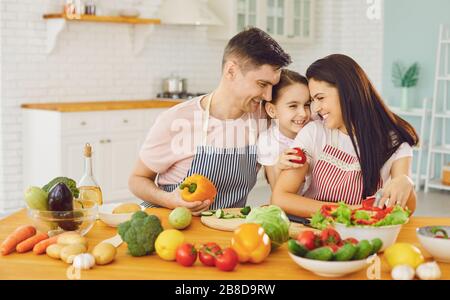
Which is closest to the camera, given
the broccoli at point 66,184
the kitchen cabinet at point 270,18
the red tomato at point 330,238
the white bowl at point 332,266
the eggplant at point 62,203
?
the white bowl at point 332,266

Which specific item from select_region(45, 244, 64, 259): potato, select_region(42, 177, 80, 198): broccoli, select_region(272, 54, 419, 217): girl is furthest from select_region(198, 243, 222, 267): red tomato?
select_region(272, 54, 419, 217): girl

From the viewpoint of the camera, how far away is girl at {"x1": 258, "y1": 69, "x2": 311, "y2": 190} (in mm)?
2932

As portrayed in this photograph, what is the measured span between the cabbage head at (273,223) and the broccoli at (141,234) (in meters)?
0.32

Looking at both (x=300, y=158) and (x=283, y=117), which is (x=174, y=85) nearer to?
(x=283, y=117)

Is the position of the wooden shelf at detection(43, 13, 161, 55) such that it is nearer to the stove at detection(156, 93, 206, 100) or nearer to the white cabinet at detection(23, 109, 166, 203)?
the stove at detection(156, 93, 206, 100)

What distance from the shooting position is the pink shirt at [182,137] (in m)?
2.96

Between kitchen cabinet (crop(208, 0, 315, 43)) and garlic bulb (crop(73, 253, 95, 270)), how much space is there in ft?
19.5

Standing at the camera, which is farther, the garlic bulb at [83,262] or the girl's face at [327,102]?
the girl's face at [327,102]

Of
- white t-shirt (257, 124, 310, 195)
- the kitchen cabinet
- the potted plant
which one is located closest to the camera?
white t-shirt (257, 124, 310, 195)

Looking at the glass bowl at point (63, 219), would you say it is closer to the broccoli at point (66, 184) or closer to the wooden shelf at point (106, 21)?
the broccoli at point (66, 184)

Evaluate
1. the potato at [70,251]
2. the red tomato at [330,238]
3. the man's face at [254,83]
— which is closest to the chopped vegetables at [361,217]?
the red tomato at [330,238]

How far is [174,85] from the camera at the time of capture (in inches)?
290
